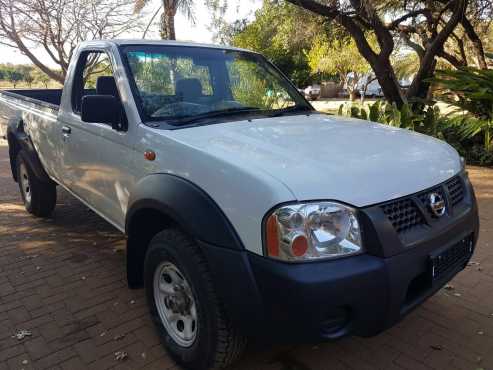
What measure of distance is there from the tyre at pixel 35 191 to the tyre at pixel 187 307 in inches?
115

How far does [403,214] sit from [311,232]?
541 millimetres

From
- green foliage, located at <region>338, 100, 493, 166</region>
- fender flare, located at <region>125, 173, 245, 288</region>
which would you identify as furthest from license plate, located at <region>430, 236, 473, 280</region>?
green foliage, located at <region>338, 100, 493, 166</region>

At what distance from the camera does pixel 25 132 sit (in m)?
5.02

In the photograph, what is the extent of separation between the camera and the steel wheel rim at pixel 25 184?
5188 mm

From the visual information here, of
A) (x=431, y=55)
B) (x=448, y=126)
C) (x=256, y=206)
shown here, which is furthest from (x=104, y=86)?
(x=431, y=55)

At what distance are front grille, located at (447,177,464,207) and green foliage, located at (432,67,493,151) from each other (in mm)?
5524

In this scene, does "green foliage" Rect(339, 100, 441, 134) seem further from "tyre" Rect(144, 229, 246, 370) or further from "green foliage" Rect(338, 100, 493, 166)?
"tyre" Rect(144, 229, 246, 370)

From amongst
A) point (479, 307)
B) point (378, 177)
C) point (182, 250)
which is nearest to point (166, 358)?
point (182, 250)

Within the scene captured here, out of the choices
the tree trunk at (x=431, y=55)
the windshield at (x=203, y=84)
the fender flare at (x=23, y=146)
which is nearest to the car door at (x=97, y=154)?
the windshield at (x=203, y=84)

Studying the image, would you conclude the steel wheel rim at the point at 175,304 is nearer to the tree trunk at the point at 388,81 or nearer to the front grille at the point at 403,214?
the front grille at the point at 403,214

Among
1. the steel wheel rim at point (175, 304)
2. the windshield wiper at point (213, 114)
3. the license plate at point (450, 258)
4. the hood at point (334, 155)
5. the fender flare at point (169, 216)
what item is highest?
the windshield wiper at point (213, 114)

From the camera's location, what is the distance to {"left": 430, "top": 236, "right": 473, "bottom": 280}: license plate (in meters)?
2.23

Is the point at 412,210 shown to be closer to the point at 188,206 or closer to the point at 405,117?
the point at 188,206

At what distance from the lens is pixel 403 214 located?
214 cm
